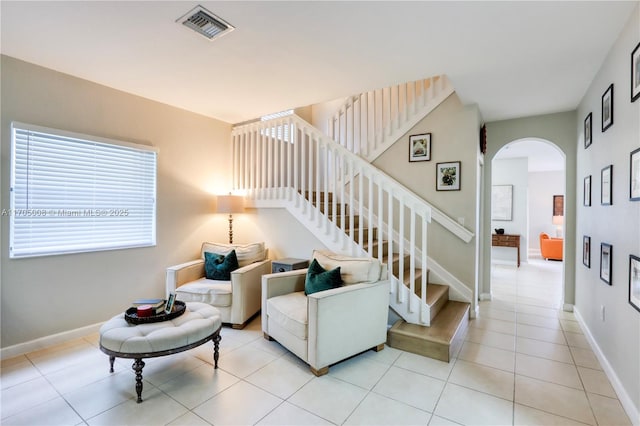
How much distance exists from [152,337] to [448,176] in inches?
138

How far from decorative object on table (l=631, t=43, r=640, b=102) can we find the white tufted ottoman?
129 inches

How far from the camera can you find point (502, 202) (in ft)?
26.7

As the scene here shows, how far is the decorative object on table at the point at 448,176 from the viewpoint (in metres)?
3.78

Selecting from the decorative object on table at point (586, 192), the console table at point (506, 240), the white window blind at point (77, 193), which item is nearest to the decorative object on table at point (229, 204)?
the white window blind at point (77, 193)

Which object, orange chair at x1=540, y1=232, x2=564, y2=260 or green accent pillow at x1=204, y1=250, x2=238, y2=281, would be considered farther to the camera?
orange chair at x1=540, y1=232, x2=564, y2=260

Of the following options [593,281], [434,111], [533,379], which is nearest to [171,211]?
[434,111]

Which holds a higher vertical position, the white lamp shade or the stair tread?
the white lamp shade

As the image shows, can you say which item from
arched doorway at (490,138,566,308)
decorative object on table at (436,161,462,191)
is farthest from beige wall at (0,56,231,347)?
arched doorway at (490,138,566,308)

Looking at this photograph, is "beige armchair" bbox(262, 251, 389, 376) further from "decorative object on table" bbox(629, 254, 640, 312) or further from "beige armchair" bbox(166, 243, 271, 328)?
"decorative object on table" bbox(629, 254, 640, 312)

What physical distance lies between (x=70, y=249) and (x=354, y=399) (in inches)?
119

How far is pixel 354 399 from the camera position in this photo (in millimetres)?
2141

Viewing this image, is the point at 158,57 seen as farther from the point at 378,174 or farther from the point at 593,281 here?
the point at 593,281

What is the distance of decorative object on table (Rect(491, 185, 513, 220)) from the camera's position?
8.02 m

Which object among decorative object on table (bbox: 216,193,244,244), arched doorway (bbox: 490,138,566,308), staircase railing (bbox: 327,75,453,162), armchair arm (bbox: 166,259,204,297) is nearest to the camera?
armchair arm (bbox: 166,259,204,297)
